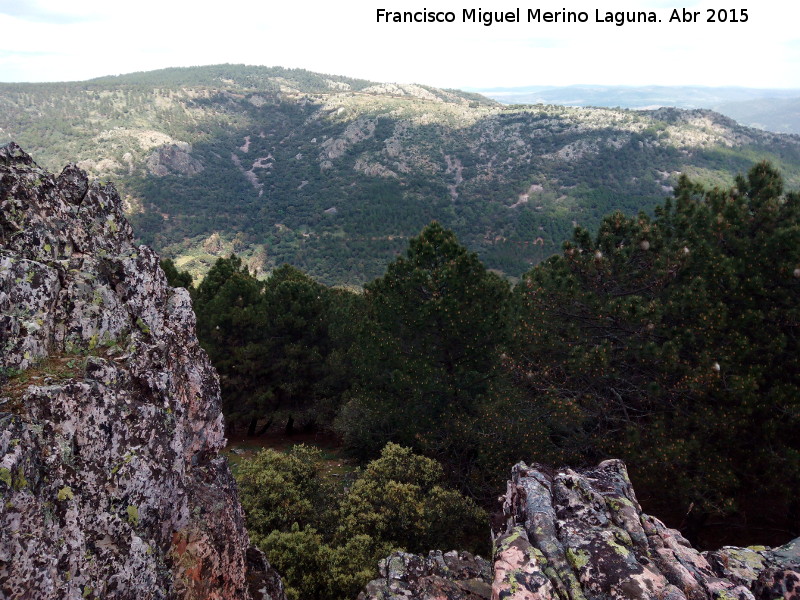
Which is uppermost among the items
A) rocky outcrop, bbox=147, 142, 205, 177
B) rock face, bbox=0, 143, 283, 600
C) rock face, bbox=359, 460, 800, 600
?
rocky outcrop, bbox=147, 142, 205, 177

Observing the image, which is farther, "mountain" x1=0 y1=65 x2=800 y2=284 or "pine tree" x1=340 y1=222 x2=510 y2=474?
"mountain" x1=0 y1=65 x2=800 y2=284

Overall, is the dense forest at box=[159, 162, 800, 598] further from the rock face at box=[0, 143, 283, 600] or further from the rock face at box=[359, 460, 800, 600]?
the rock face at box=[0, 143, 283, 600]

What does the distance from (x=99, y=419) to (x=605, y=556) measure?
670 centimetres

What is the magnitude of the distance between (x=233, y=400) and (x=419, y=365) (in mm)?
14340

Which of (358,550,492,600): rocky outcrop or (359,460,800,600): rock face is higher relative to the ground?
(359,460,800,600): rock face

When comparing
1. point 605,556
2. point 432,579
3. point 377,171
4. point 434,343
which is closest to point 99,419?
point 432,579

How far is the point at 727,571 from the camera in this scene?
689 centimetres

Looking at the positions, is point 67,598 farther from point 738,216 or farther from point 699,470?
point 738,216

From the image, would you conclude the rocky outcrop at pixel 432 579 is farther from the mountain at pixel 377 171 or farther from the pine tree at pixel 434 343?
the mountain at pixel 377 171

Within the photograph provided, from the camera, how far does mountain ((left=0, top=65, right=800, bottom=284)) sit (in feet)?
402

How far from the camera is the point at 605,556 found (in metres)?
6.25

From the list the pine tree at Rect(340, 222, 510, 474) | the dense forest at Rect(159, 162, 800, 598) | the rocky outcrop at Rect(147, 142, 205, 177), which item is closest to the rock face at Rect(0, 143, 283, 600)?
the dense forest at Rect(159, 162, 800, 598)

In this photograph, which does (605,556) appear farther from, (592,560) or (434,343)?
(434,343)

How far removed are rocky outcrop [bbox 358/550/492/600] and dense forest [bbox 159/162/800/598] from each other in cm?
160
